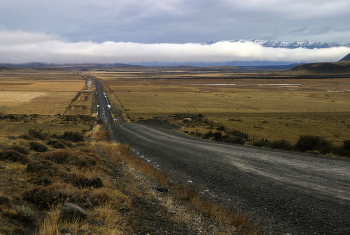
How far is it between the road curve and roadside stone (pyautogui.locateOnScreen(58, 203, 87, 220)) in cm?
670

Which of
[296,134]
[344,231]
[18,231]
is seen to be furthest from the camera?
[296,134]

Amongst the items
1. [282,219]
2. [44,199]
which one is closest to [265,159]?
[282,219]

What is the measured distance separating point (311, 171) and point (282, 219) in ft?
24.7

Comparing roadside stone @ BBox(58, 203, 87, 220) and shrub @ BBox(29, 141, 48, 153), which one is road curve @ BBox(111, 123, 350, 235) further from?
shrub @ BBox(29, 141, 48, 153)

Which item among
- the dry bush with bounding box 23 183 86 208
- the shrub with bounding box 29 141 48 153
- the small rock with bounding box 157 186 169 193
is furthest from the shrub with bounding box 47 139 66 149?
the dry bush with bounding box 23 183 86 208

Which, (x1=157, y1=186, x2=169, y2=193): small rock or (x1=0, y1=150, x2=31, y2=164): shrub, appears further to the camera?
(x1=0, y1=150, x2=31, y2=164): shrub

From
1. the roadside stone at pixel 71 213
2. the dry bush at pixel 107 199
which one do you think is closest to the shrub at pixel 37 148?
the dry bush at pixel 107 199

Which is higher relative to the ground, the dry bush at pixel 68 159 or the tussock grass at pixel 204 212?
the dry bush at pixel 68 159

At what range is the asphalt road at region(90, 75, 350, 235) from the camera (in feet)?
31.7

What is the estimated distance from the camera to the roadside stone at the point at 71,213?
24.9 feet

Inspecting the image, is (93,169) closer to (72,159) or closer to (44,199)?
(72,159)

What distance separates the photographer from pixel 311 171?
15820 mm

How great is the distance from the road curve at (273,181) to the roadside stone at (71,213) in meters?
6.70

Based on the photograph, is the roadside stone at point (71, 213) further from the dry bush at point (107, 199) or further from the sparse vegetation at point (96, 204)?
the dry bush at point (107, 199)
